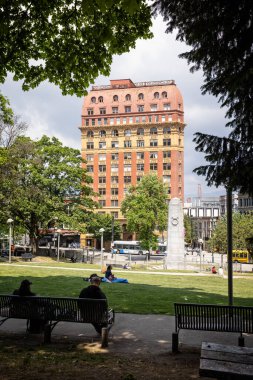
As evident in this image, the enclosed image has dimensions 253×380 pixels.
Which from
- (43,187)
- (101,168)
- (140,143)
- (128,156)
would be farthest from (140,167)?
(43,187)

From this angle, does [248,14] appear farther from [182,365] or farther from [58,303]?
[58,303]

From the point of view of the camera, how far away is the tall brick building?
81.4m

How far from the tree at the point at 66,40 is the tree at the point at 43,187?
27.1 meters

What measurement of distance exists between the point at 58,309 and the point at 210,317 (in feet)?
10.6

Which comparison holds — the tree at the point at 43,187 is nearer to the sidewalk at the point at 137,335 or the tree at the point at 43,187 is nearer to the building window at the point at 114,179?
the sidewalk at the point at 137,335

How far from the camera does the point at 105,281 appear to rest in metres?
18.7

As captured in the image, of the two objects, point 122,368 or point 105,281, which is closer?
point 122,368

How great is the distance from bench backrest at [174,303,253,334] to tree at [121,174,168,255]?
42175mm

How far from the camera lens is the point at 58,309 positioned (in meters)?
8.14

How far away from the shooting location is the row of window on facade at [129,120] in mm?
82500

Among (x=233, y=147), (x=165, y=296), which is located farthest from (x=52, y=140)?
(x=233, y=147)

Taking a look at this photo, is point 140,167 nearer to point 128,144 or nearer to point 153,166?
point 153,166

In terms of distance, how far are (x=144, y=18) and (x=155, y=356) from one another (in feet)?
25.5

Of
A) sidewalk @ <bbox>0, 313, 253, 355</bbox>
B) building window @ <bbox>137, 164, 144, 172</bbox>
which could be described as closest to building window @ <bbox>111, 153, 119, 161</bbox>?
building window @ <bbox>137, 164, 144, 172</bbox>
